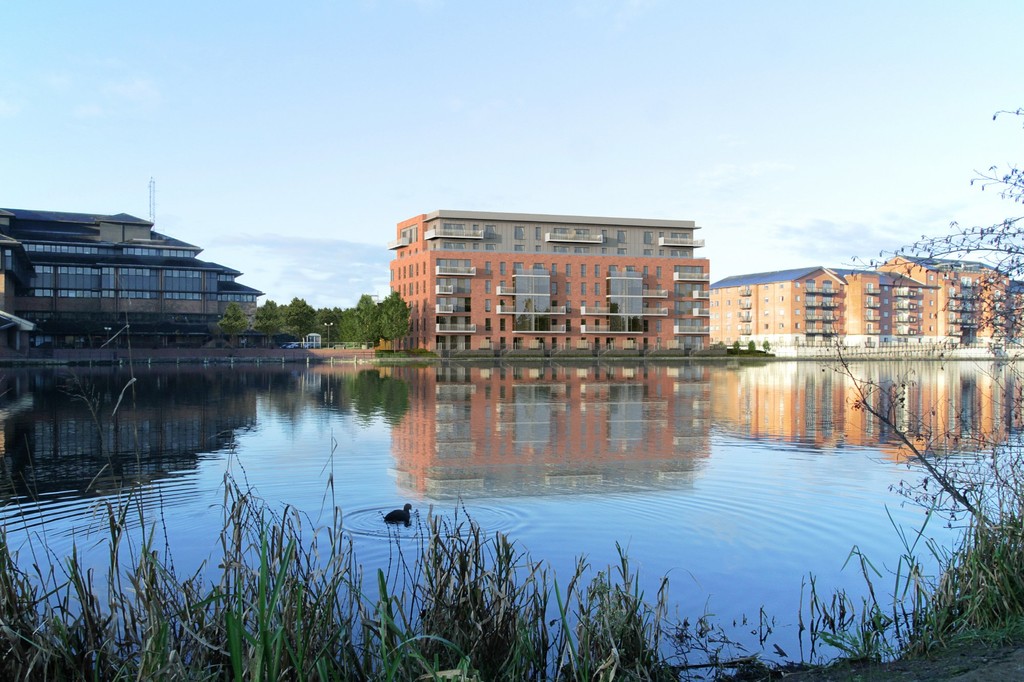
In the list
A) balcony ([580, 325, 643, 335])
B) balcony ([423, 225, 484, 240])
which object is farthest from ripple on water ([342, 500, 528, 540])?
balcony ([580, 325, 643, 335])

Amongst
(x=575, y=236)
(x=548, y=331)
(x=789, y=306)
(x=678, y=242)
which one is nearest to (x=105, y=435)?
(x=548, y=331)

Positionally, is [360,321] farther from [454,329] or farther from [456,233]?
[456,233]

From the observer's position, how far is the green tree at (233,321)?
86.4 metres

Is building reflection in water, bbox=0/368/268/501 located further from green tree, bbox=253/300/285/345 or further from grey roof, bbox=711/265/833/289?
grey roof, bbox=711/265/833/289

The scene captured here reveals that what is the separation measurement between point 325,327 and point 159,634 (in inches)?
4685

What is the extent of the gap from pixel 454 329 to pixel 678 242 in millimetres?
28680

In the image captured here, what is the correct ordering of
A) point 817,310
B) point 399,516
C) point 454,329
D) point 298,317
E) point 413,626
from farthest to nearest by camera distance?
point 817,310
point 298,317
point 454,329
point 399,516
point 413,626

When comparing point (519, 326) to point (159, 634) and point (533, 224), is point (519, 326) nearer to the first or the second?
point (533, 224)

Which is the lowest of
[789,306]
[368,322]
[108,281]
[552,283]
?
[368,322]

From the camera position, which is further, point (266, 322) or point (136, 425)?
point (266, 322)

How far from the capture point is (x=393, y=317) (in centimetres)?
8856

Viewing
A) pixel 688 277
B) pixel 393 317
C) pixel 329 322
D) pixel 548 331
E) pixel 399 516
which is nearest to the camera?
pixel 399 516

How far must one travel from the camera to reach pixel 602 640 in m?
5.39

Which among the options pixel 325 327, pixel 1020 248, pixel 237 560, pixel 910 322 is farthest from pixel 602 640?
pixel 910 322
